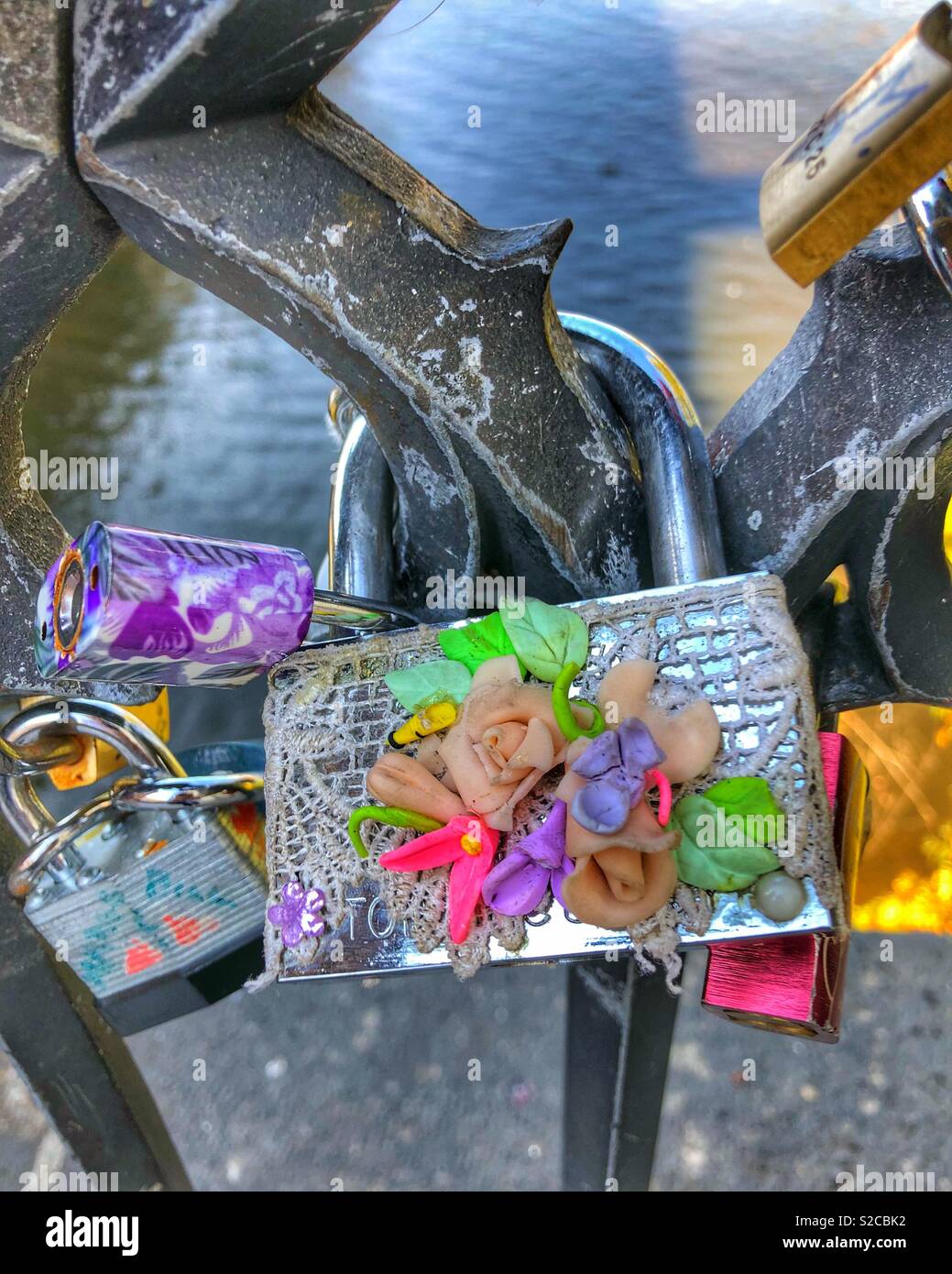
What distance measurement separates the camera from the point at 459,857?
0.37 meters

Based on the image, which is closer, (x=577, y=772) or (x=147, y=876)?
(x=577, y=772)

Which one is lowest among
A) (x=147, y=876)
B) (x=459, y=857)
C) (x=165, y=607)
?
(x=147, y=876)

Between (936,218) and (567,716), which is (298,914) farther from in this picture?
(936,218)

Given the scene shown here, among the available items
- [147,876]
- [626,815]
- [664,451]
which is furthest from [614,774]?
[147,876]

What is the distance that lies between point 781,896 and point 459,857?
0.12 meters

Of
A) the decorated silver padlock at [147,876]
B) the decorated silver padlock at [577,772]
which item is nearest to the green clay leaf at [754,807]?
the decorated silver padlock at [577,772]

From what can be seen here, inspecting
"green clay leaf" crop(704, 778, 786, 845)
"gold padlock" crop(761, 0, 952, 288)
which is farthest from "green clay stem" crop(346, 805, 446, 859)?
"gold padlock" crop(761, 0, 952, 288)

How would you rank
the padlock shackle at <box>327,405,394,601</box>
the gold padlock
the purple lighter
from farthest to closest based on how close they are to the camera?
the padlock shackle at <box>327,405,394,601</box>
the purple lighter
the gold padlock

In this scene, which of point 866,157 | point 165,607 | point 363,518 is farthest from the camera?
point 363,518

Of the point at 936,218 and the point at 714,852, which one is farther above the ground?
the point at 936,218

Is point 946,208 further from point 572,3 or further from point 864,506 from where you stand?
point 572,3

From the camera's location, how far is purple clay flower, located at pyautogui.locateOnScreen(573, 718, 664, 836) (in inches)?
12.5

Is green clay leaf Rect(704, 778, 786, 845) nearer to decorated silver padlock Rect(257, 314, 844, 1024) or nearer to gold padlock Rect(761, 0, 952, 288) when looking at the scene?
decorated silver padlock Rect(257, 314, 844, 1024)
